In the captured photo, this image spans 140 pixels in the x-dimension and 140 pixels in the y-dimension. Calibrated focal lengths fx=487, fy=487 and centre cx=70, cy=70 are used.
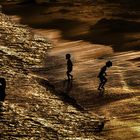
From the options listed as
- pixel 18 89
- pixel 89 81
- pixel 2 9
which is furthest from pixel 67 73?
pixel 2 9

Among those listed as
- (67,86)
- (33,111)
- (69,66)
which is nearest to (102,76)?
(67,86)

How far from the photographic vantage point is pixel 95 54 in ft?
119

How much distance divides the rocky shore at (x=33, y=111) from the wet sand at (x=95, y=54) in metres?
0.87

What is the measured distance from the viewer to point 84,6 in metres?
55.9

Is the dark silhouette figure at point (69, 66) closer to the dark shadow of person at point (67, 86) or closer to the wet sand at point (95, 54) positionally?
the dark shadow of person at point (67, 86)

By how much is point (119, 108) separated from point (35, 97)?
4.98 m

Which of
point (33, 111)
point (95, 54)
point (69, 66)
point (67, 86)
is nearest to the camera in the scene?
point (33, 111)

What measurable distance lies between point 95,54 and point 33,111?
12.4 metres

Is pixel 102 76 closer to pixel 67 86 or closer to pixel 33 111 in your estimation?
pixel 67 86

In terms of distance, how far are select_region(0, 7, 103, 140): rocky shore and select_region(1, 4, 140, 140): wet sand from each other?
0.87 metres

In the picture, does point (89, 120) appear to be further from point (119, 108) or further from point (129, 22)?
point (129, 22)

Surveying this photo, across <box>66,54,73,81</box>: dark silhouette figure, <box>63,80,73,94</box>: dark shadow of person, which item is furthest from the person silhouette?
<box>66,54,73,81</box>: dark silhouette figure

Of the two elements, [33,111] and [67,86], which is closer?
[33,111]

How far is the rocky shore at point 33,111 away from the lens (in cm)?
2225
